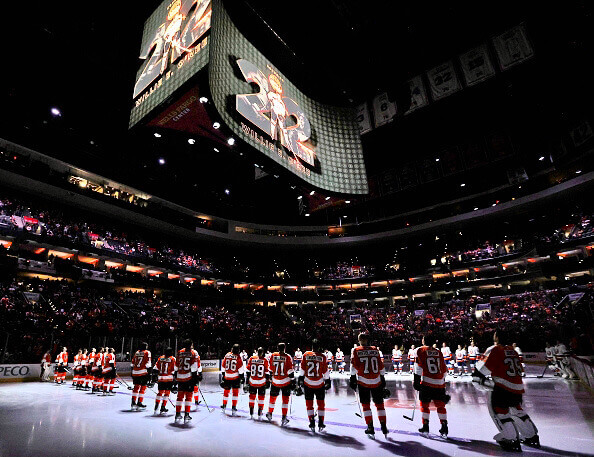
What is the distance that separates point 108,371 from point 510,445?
549 inches

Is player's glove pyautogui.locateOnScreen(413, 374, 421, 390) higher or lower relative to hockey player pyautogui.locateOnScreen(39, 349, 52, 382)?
lower

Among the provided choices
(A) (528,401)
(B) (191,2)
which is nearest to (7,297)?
(B) (191,2)

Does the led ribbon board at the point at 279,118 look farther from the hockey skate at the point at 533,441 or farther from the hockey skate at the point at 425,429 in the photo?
the hockey skate at the point at 533,441

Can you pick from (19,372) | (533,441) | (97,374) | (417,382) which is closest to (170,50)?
(417,382)

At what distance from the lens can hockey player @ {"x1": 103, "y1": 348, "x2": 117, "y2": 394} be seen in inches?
525

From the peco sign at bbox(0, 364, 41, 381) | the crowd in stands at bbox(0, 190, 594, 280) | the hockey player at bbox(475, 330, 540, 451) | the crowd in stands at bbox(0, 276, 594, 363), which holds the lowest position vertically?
the hockey player at bbox(475, 330, 540, 451)

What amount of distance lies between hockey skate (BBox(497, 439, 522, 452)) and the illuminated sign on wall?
766cm

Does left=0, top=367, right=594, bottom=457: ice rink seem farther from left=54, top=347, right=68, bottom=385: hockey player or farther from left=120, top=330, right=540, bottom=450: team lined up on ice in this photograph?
left=54, top=347, right=68, bottom=385: hockey player

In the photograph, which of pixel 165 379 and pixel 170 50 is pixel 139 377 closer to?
pixel 165 379

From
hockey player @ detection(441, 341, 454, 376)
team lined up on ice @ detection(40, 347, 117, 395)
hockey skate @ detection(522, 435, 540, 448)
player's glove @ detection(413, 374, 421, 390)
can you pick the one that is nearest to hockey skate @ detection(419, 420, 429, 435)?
player's glove @ detection(413, 374, 421, 390)

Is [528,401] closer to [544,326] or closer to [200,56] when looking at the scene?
[200,56]

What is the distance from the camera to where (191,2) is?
27.5 ft

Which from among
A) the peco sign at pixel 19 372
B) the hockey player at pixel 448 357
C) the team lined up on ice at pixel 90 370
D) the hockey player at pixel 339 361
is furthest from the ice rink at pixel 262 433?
the hockey player at pixel 339 361

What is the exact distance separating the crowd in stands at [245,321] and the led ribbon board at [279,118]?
1047cm
